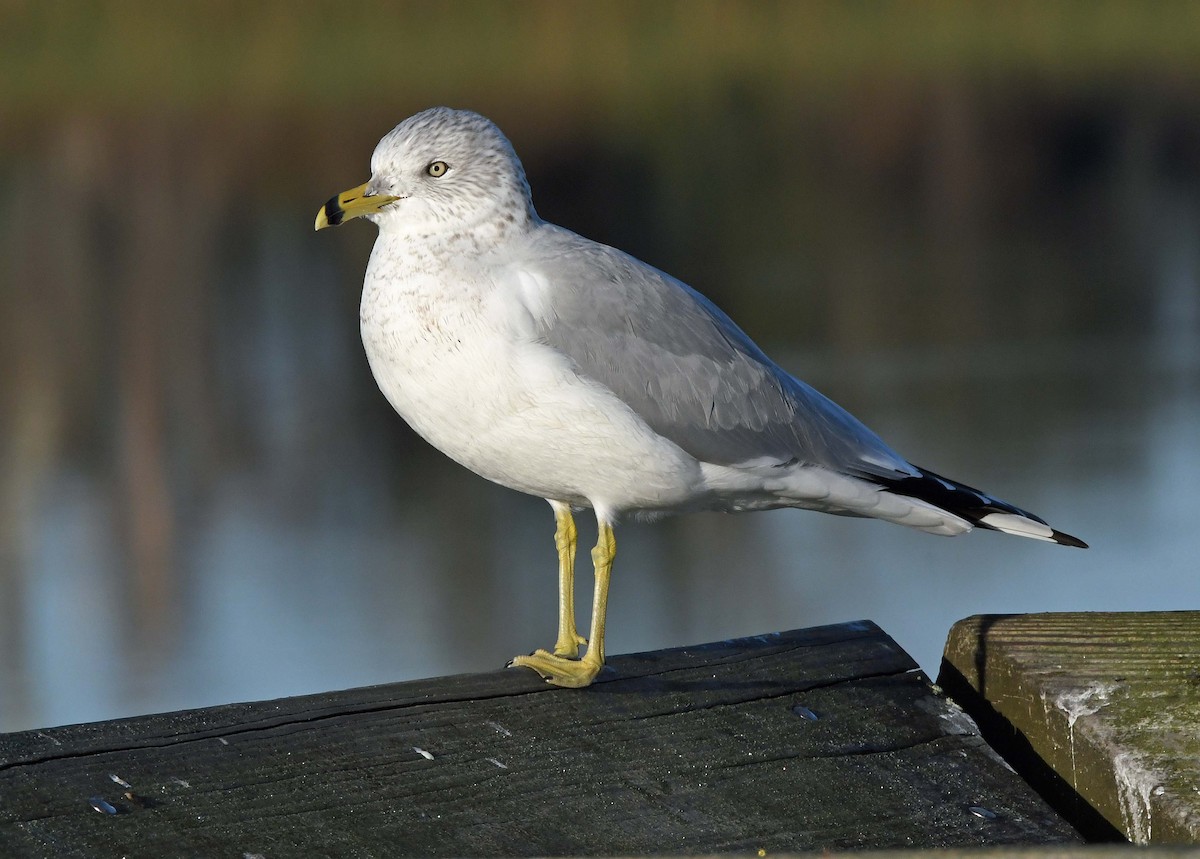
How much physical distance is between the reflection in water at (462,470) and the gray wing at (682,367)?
14.7 feet

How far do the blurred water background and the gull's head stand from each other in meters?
4.76

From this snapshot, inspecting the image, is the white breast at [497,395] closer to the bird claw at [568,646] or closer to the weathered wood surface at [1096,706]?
the bird claw at [568,646]

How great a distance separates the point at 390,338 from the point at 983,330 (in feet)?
37.2

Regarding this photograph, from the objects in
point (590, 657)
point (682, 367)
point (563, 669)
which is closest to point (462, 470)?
point (682, 367)

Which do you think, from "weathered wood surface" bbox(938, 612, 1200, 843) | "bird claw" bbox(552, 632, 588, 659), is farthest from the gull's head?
"weathered wood surface" bbox(938, 612, 1200, 843)

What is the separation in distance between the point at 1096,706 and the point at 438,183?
1.87 metres

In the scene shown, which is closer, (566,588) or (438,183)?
(438,183)

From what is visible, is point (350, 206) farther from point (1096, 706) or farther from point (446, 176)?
point (1096, 706)

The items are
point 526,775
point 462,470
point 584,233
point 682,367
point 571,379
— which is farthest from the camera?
point 584,233

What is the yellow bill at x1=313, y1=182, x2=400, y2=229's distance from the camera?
152 inches

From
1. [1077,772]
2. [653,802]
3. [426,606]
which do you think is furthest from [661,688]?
[426,606]

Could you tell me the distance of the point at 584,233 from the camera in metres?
16.2

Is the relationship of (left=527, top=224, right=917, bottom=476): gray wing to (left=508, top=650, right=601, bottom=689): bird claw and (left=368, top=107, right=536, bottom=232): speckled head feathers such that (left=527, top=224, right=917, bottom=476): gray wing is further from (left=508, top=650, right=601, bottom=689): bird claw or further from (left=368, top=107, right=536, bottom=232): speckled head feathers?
(left=508, top=650, right=601, bottom=689): bird claw

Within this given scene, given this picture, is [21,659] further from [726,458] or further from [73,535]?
[726,458]
